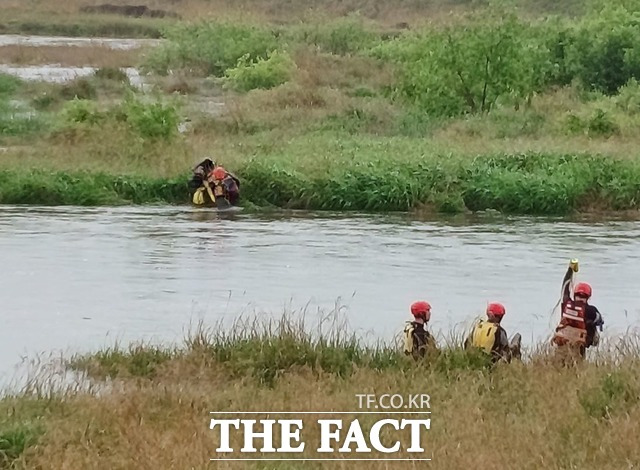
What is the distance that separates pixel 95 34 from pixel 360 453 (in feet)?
184

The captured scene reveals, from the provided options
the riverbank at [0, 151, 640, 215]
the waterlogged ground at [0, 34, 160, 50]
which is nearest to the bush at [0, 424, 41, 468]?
the riverbank at [0, 151, 640, 215]

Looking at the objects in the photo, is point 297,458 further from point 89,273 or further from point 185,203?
point 185,203

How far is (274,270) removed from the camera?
17.1m

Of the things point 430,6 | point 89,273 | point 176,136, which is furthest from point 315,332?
point 430,6

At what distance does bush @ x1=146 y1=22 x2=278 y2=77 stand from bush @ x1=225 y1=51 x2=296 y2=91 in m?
3.04

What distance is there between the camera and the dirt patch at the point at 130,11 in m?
70.4

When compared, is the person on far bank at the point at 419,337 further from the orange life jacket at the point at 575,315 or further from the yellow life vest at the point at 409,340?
the orange life jacket at the point at 575,315

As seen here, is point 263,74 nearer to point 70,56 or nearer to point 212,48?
point 212,48

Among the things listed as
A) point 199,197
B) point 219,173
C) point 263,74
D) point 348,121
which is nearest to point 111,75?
point 263,74

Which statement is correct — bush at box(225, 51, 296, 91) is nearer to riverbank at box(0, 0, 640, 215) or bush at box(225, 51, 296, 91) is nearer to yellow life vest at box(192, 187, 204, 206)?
riverbank at box(0, 0, 640, 215)

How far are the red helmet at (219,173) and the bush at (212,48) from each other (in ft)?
62.5

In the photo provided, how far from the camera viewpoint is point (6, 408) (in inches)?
351

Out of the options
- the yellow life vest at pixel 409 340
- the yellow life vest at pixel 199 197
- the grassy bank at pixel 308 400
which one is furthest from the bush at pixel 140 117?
the yellow life vest at pixel 409 340

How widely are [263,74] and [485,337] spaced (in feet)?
86.8
